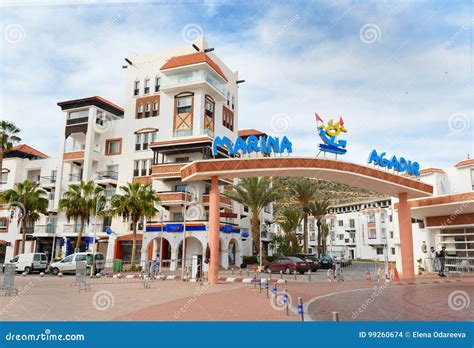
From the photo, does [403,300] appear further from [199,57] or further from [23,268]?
[199,57]

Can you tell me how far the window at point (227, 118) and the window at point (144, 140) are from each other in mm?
8494

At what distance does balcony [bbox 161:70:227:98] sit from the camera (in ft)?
140

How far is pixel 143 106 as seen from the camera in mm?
47688

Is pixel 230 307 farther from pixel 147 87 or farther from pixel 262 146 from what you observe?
pixel 147 87

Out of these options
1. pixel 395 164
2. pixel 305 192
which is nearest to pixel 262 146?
pixel 395 164

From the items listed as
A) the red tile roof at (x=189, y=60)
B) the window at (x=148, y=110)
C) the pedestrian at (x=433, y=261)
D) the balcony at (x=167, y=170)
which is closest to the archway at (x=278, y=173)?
the pedestrian at (x=433, y=261)

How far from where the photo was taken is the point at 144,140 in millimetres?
46594

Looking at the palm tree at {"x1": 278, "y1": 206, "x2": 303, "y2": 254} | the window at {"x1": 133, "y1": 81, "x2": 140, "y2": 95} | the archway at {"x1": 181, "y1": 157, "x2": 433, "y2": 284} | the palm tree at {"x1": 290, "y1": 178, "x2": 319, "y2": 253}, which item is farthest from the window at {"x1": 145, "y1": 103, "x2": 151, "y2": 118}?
the archway at {"x1": 181, "y1": 157, "x2": 433, "y2": 284}

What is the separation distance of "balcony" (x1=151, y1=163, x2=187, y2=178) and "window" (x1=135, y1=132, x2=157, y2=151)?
222 inches

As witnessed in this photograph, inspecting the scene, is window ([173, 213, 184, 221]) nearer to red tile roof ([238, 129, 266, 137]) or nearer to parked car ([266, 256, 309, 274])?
parked car ([266, 256, 309, 274])
